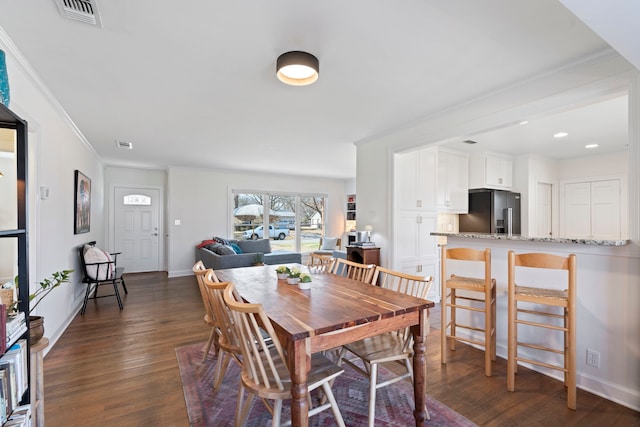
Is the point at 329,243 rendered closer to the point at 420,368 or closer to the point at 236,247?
the point at 236,247

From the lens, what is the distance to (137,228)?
6.85 metres

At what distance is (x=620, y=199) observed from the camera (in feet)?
16.4

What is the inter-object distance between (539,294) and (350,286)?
1.41 m

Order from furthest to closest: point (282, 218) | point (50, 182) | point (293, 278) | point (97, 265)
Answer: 1. point (282, 218)
2. point (97, 265)
3. point (50, 182)
4. point (293, 278)

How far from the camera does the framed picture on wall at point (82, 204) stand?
3.97 metres

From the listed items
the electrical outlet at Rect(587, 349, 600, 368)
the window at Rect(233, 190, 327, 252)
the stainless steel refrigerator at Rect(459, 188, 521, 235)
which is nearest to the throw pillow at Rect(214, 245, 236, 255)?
the window at Rect(233, 190, 327, 252)

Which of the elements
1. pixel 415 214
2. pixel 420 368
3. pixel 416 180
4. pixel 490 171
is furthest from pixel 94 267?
pixel 490 171

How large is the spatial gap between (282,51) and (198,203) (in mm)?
5448

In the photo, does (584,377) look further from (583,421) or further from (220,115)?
(220,115)

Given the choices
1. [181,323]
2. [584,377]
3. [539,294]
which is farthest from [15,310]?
[584,377]

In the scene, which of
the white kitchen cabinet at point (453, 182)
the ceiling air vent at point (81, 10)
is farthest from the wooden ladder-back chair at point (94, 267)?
the white kitchen cabinet at point (453, 182)

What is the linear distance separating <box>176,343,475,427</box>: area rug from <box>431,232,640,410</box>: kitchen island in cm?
114

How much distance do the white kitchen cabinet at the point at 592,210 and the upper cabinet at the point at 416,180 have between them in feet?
9.81

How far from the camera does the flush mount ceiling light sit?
2.06 meters
